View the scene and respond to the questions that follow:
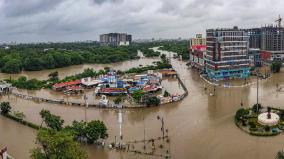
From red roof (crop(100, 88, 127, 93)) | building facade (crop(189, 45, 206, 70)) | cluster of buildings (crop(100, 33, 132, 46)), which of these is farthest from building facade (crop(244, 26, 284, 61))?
cluster of buildings (crop(100, 33, 132, 46))

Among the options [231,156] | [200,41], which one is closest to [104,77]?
[231,156]

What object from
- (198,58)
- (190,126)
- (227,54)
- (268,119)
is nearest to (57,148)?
(190,126)

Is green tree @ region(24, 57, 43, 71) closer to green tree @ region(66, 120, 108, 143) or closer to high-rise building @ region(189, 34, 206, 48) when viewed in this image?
high-rise building @ region(189, 34, 206, 48)

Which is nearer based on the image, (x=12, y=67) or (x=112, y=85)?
(x=112, y=85)

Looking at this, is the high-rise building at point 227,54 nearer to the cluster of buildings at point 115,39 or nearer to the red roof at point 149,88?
the red roof at point 149,88

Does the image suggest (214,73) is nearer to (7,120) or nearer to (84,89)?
(84,89)

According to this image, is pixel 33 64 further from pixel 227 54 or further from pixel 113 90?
pixel 227 54
